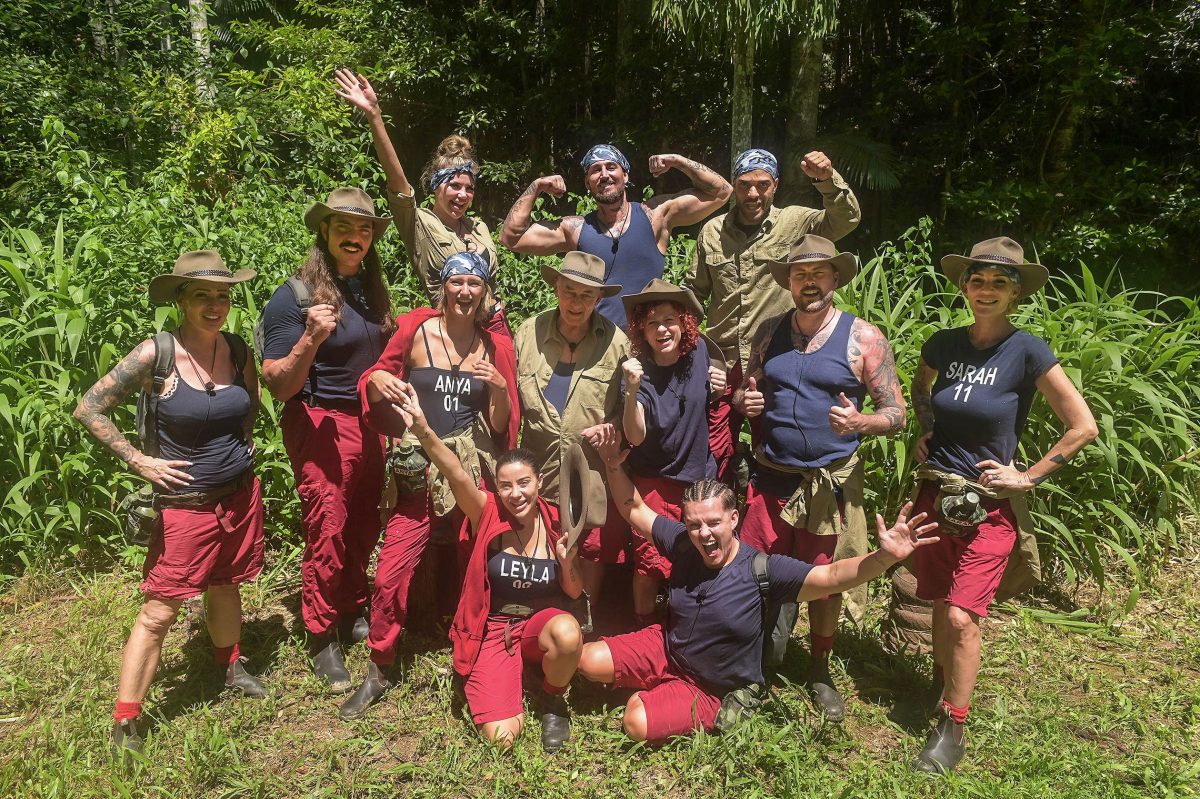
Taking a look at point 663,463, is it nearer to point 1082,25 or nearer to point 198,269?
point 198,269

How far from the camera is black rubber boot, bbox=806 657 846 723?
3606 mm

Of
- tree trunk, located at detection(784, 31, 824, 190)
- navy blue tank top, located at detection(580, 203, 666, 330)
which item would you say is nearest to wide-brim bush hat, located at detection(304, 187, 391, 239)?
navy blue tank top, located at detection(580, 203, 666, 330)

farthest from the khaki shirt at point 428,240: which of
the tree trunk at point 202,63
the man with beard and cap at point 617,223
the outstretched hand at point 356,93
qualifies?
the tree trunk at point 202,63

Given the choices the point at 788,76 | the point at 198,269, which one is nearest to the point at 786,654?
the point at 198,269

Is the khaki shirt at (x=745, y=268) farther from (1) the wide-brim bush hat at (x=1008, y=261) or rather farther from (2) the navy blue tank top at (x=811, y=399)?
(1) the wide-brim bush hat at (x=1008, y=261)

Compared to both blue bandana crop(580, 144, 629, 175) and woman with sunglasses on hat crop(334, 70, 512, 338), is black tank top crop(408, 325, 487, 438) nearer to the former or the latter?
woman with sunglasses on hat crop(334, 70, 512, 338)

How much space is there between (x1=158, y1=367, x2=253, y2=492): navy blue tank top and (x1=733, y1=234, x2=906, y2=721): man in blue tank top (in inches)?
81.5

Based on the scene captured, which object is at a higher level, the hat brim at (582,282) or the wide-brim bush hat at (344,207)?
the wide-brim bush hat at (344,207)

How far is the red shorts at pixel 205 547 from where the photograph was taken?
3328 millimetres

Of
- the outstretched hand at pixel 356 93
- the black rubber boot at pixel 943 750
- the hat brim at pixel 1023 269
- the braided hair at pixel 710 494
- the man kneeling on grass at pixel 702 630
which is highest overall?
the outstretched hand at pixel 356 93

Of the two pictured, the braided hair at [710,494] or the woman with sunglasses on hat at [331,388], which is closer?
the braided hair at [710,494]

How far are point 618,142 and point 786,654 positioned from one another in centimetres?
819

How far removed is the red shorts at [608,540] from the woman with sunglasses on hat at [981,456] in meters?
1.29

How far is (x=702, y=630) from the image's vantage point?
11.2 feet
